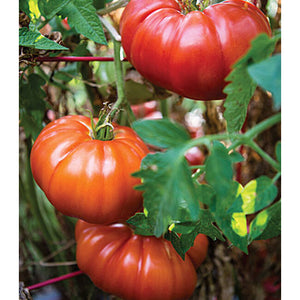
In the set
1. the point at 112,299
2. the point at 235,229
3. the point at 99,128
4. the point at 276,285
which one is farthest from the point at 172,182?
the point at 276,285

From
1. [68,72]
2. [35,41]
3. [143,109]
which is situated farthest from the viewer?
[143,109]

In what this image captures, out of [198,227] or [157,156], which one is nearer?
[157,156]

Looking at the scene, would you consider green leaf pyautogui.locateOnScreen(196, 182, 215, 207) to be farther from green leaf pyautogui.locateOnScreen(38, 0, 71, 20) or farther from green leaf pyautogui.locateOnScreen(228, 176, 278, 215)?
green leaf pyautogui.locateOnScreen(38, 0, 71, 20)

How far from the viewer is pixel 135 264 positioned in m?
0.56

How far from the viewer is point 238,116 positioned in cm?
38

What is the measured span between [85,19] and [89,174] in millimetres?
236

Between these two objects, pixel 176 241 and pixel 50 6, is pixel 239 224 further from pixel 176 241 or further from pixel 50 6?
pixel 50 6

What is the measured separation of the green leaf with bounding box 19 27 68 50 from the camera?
48 centimetres

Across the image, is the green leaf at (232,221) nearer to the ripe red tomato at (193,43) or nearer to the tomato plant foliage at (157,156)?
the tomato plant foliage at (157,156)

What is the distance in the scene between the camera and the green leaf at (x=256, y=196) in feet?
1.03

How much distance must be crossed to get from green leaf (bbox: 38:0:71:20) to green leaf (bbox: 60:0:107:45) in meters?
0.01

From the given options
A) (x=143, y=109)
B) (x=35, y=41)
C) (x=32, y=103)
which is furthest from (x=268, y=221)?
(x=143, y=109)
